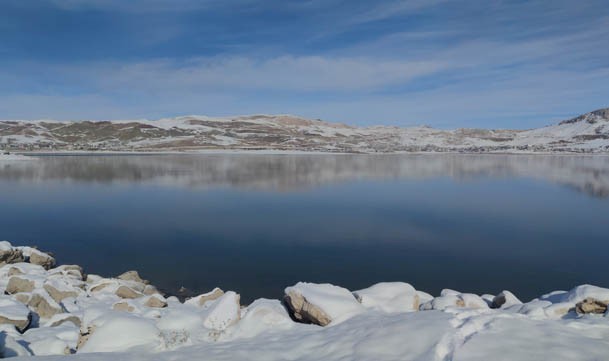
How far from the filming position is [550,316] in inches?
372

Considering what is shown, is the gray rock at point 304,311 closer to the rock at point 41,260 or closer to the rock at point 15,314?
the rock at point 15,314

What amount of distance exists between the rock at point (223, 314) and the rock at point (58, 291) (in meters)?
5.42

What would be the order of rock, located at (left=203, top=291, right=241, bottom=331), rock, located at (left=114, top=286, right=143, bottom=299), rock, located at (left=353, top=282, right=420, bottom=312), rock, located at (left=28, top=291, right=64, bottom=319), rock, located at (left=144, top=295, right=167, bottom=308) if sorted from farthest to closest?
rock, located at (left=114, top=286, right=143, bottom=299) < rock, located at (left=144, top=295, right=167, bottom=308) < rock, located at (left=28, top=291, right=64, bottom=319) < rock, located at (left=353, top=282, right=420, bottom=312) < rock, located at (left=203, top=291, right=241, bottom=331)

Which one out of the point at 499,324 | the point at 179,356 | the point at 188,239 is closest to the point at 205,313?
the point at 179,356

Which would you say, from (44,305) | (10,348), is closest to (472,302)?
(10,348)

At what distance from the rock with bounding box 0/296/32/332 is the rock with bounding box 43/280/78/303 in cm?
179

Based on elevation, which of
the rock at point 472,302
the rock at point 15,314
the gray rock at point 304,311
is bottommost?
the rock at point 15,314

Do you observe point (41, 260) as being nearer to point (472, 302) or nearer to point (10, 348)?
point (10, 348)

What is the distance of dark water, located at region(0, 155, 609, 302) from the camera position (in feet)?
57.1

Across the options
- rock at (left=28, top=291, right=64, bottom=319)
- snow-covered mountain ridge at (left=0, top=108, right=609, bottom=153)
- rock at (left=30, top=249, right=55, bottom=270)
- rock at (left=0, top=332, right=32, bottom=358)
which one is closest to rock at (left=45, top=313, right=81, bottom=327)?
rock at (left=28, top=291, right=64, bottom=319)

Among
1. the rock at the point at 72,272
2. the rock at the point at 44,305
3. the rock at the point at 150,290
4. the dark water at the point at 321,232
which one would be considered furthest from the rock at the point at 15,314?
the dark water at the point at 321,232

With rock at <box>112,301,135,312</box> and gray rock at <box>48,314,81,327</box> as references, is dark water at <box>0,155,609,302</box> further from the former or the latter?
gray rock at <box>48,314,81,327</box>

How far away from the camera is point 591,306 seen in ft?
31.1

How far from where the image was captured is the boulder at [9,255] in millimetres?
16836
